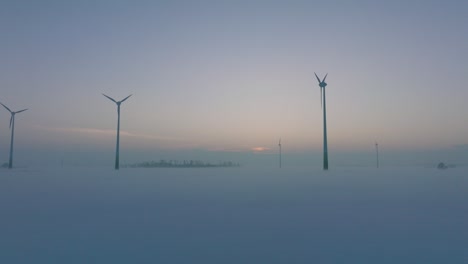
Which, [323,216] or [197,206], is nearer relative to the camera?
[323,216]

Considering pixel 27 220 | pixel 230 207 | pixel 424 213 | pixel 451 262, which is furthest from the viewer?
pixel 230 207

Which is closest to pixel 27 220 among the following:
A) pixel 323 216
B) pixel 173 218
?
pixel 173 218

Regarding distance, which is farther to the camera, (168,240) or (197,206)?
(197,206)

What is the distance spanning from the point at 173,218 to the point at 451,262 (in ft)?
21.3

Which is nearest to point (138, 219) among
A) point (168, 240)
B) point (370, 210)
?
point (168, 240)

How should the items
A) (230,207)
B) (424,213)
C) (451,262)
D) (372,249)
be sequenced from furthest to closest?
(230,207)
(424,213)
(372,249)
(451,262)

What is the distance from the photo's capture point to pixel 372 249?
21.3ft

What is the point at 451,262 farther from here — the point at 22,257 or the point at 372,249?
the point at 22,257

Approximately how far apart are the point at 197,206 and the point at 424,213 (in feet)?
22.6

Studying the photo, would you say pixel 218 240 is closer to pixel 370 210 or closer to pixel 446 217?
pixel 370 210

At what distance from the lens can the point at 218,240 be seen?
7.16m

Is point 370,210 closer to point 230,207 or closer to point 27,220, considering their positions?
point 230,207

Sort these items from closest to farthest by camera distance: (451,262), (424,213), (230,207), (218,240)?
(451,262) < (218,240) < (424,213) < (230,207)

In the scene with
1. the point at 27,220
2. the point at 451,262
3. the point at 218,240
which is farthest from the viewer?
the point at 27,220
